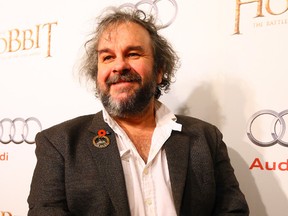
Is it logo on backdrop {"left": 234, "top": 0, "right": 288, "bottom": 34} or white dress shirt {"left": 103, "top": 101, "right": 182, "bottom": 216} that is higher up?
logo on backdrop {"left": 234, "top": 0, "right": 288, "bottom": 34}

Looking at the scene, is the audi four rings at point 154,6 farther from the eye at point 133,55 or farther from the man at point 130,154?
the eye at point 133,55

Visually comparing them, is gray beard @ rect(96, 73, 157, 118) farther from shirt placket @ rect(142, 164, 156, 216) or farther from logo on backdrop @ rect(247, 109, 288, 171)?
logo on backdrop @ rect(247, 109, 288, 171)

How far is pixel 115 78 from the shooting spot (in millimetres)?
1246

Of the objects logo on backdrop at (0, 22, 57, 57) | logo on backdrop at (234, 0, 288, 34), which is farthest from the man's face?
logo on backdrop at (0, 22, 57, 57)

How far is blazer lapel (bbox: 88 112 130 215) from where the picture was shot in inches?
41.8

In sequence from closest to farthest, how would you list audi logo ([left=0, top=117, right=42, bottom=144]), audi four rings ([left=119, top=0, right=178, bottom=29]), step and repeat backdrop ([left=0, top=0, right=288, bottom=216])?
1. step and repeat backdrop ([left=0, top=0, right=288, bottom=216])
2. audi four rings ([left=119, top=0, right=178, bottom=29])
3. audi logo ([left=0, top=117, right=42, bottom=144])

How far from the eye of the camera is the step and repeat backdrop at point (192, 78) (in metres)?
1.40

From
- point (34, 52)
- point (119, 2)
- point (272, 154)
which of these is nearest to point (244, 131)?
point (272, 154)

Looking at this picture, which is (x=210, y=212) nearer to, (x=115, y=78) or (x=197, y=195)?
(x=197, y=195)

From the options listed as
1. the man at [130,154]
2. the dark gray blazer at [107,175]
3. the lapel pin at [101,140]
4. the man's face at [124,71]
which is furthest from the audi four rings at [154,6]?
the lapel pin at [101,140]

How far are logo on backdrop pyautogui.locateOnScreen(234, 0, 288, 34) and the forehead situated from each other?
1.40 feet

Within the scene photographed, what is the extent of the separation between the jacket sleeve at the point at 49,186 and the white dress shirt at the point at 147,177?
21 centimetres

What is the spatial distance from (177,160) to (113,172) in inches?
9.3

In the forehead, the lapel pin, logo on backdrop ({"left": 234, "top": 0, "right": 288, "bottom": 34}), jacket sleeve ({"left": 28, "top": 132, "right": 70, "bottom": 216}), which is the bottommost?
jacket sleeve ({"left": 28, "top": 132, "right": 70, "bottom": 216})
